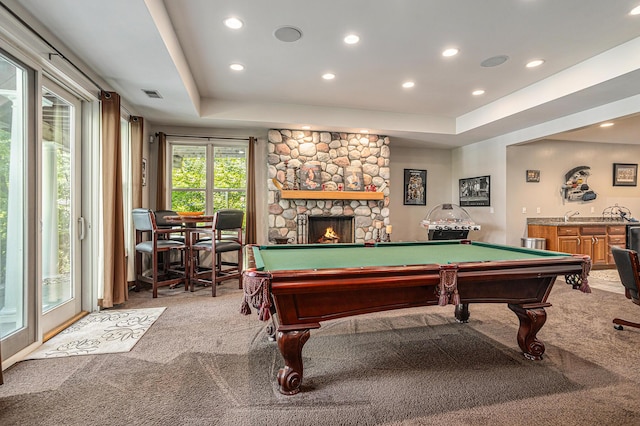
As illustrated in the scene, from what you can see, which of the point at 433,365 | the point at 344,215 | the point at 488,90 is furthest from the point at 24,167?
the point at 488,90

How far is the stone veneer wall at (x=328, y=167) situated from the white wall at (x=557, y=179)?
2376mm

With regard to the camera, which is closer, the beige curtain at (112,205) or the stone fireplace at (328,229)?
the beige curtain at (112,205)

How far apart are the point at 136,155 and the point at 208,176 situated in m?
1.35

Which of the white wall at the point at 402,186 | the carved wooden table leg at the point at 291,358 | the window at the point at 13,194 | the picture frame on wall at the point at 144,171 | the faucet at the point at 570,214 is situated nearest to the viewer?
the carved wooden table leg at the point at 291,358

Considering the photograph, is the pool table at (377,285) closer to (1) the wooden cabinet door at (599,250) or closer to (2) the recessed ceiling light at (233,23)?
(2) the recessed ceiling light at (233,23)

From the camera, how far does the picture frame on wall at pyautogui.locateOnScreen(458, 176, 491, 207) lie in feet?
20.9

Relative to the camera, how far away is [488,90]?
4539mm

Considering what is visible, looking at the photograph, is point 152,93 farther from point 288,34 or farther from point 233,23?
point 288,34

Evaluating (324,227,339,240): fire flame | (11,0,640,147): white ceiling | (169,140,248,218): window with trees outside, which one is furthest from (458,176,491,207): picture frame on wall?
(169,140,248,218): window with trees outside

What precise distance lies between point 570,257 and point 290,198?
4.13 meters

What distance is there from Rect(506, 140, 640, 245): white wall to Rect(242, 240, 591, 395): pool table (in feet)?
13.2

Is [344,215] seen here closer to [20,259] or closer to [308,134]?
[308,134]

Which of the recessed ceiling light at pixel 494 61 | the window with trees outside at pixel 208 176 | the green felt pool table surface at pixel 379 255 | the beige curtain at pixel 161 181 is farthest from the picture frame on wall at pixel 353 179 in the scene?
the beige curtain at pixel 161 181

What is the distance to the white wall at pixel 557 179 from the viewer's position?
5.99 meters
